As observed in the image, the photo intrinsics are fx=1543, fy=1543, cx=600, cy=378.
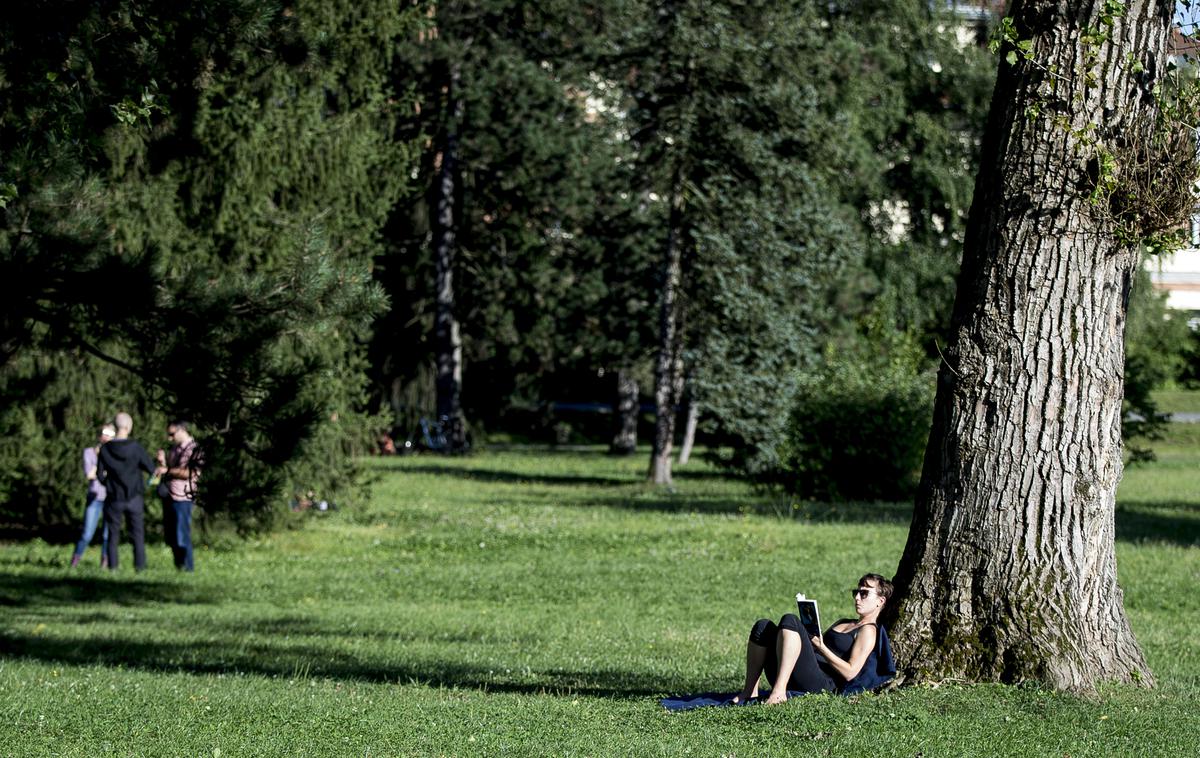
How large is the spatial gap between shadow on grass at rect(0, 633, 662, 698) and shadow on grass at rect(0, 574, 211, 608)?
8.17ft

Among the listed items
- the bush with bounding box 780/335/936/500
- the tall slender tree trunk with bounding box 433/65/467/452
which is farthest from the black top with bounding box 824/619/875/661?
the tall slender tree trunk with bounding box 433/65/467/452

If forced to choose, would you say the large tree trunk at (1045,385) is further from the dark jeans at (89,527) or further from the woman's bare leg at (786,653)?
the dark jeans at (89,527)

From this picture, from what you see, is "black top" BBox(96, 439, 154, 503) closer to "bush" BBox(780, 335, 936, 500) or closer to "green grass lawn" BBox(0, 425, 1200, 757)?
"green grass lawn" BBox(0, 425, 1200, 757)

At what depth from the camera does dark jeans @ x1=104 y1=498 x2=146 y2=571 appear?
17797 millimetres

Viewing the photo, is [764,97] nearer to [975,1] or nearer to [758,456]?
[758,456]

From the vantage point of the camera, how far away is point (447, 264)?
41594 mm

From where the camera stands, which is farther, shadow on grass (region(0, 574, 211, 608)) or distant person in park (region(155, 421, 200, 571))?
distant person in park (region(155, 421, 200, 571))

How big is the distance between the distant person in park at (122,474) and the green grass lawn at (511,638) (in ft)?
2.51

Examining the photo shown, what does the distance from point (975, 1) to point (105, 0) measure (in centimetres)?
560

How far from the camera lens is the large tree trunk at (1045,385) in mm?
8062

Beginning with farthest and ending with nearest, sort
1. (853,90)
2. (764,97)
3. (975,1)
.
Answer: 1. (853,90)
2. (764,97)
3. (975,1)

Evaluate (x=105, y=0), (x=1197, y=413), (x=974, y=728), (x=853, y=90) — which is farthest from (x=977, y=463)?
(x=1197, y=413)

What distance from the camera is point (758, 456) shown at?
3114cm

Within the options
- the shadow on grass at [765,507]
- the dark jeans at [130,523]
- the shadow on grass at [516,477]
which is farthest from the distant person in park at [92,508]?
the shadow on grass at [516,477]
